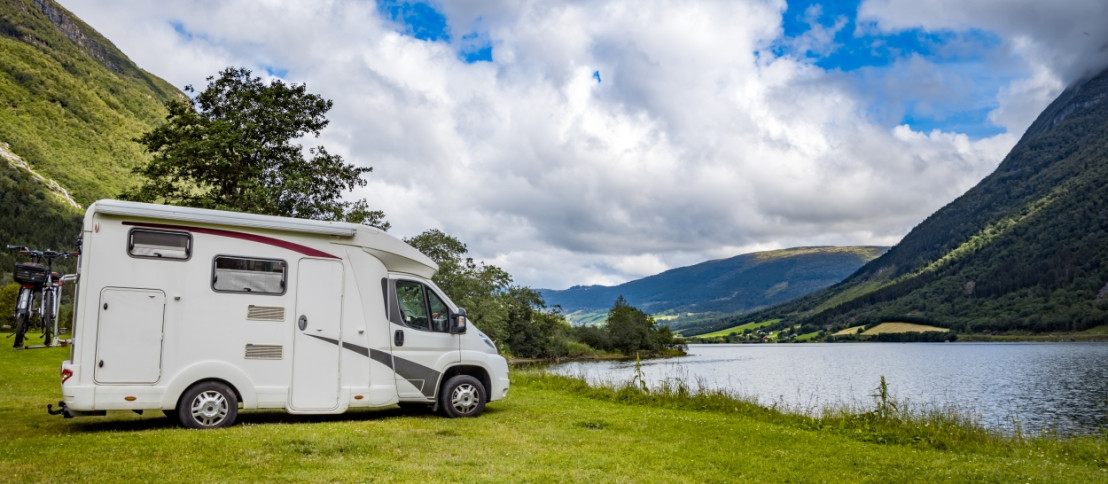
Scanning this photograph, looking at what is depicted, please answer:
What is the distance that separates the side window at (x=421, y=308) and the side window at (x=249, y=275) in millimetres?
2253

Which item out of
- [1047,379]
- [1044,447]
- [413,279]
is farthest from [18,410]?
[1047,379]

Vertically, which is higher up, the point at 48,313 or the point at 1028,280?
the point at 1028,280

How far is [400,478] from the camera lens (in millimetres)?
8211

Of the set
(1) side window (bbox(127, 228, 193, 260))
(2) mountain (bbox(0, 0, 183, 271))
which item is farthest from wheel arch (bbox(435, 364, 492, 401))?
(2) mountain (bbox(0, 0, 183, 271))

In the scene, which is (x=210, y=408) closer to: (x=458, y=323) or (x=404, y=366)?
(x=404, y=366)

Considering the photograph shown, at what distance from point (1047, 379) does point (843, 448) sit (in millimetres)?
46345

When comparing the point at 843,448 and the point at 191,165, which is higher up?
the point at 191,165

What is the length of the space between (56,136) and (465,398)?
15766cm

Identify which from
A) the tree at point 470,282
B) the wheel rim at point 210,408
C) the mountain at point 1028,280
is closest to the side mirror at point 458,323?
the wheel rim at point 210,408

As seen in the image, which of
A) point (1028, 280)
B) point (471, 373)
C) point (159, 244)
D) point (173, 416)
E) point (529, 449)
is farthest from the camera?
point (1028, 280)

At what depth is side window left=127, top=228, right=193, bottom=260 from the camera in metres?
11.4

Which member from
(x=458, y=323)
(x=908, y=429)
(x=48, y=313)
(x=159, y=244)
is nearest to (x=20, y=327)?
(x=48, y=313)

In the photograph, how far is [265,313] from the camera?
12148 mm

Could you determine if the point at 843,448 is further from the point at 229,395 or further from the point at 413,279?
the point at 229,395
